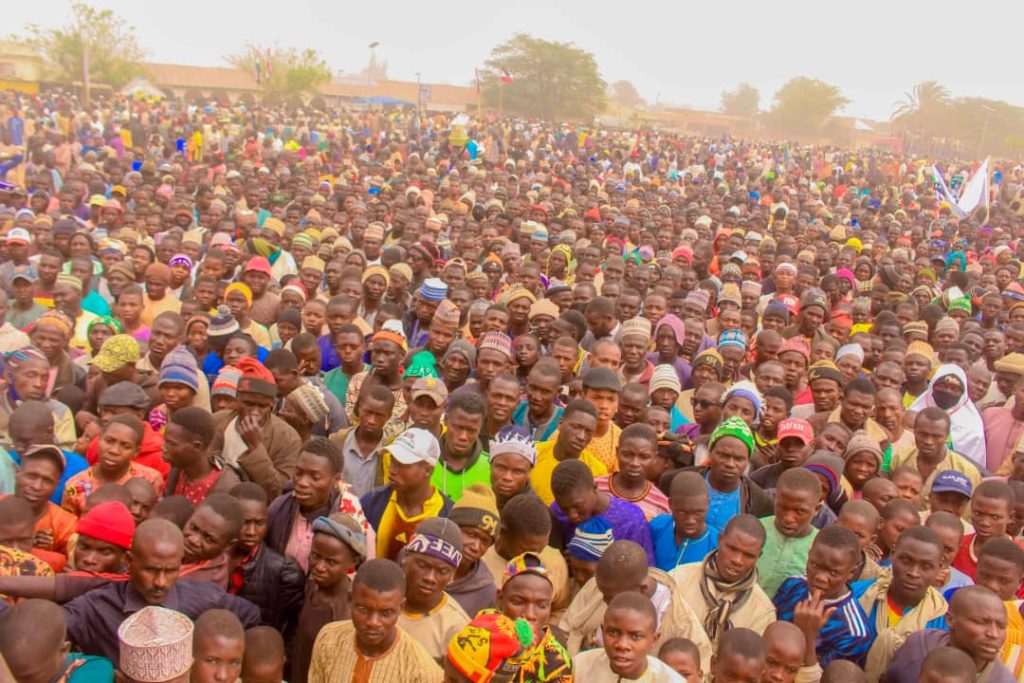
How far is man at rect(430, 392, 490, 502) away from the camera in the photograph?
4840 mm

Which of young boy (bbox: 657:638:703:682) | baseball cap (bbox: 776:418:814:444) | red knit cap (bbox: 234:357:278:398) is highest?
red knit cap (bbox: 234:357:278:398)

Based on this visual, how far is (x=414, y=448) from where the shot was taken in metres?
4.26

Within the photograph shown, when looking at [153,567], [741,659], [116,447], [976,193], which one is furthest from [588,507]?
[976,193]

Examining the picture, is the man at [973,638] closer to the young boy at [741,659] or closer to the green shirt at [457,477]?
the young boy at [741,659]

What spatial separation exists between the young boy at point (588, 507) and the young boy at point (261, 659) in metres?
1.57

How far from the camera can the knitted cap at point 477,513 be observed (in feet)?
12.8

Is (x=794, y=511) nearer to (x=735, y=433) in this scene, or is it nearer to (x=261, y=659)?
(x=735, y=433)

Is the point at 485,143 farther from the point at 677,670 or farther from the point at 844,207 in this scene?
the point at 677,670

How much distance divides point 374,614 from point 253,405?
2075 mm

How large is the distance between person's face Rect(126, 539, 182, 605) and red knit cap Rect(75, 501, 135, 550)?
0.18 meters

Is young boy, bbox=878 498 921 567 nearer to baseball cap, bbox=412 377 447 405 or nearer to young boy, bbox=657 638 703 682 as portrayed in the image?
young boy, bbox=657 638 703 682

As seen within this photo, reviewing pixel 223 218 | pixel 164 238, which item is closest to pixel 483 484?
pixel 164 238

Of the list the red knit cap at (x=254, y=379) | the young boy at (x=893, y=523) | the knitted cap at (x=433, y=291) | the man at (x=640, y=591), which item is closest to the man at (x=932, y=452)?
the young boy at (x=893, y=523)

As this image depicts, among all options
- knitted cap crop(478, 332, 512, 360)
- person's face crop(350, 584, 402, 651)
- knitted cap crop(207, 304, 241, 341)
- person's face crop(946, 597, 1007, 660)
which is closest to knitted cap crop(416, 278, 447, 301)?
knitted cap crop(478, 332, 512, 360)
